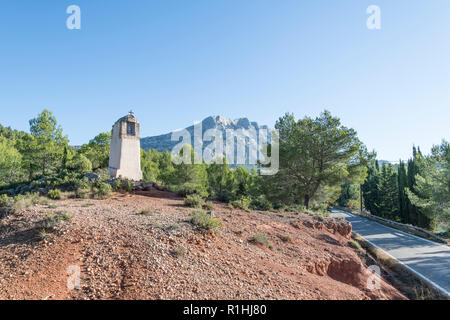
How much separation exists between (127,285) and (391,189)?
1462 inches

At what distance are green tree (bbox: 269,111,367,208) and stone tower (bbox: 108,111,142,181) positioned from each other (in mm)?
10985

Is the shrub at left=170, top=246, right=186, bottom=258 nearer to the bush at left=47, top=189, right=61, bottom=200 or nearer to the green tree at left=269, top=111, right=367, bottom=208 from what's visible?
the bush at left=47, top=189, right=61, bottom=200

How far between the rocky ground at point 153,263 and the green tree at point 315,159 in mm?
10599

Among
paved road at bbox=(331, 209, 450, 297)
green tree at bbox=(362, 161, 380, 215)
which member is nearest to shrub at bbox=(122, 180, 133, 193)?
paved road at bbox=(331, 209, 450, 297)

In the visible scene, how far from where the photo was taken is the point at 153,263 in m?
4.62

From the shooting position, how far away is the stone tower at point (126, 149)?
15969 mm

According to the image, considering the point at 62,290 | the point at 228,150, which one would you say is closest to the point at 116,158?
the point at 62,290

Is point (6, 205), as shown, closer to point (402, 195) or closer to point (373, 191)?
point (402, 195)

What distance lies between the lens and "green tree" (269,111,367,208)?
17.3 m

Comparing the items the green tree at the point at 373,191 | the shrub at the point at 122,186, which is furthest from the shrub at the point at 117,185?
the green tree at the point at 373,191

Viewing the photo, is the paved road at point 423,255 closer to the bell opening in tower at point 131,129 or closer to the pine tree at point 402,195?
the pine tree at point 402,195

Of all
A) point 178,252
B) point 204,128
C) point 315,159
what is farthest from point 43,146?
point 204,128

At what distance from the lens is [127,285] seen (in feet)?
13.1

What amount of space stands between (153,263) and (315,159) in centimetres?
1650
